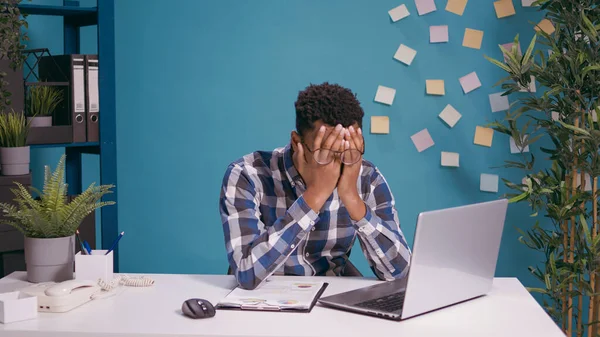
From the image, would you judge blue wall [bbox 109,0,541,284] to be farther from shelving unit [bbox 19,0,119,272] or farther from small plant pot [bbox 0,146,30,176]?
small plant pot [bbox 0,146,30,176]

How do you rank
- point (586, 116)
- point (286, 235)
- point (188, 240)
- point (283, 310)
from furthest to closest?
point (188, 240)
point (586, 116)
point (286, 235)
point (283, 310)

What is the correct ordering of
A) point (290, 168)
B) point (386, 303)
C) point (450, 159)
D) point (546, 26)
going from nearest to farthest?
1. point (386, 303)
2. point (290, 168)
3. point (546, 26)
4. point (450, 159)

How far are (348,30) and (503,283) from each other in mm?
1807

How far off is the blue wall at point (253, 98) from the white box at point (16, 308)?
75.4 inches

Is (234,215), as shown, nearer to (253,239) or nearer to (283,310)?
(253,239)

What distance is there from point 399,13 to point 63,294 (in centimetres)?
225

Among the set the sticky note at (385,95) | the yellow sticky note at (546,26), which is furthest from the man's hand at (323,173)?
the yellow sticky note at (546,26)

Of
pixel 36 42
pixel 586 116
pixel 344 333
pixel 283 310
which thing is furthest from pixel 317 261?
pixel 36 42

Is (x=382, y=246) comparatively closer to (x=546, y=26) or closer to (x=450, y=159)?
(x=450, y=159)

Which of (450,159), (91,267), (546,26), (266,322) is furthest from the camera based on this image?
(450,159)

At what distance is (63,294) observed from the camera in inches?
66.6

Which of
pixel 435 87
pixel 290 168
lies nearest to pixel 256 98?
pixel 435 87

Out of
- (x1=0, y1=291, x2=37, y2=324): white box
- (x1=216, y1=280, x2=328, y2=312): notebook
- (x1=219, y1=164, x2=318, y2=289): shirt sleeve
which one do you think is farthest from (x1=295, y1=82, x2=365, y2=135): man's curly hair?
(x1=0, y1=291, x2=37, y2=324): white box

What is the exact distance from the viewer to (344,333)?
5.05 feet
